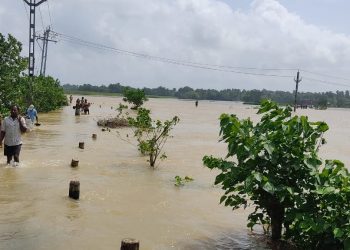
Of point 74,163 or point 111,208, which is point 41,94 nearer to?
point 74,163

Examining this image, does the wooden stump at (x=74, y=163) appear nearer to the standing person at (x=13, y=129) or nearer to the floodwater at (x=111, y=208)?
the floodwater at (x=111, y=208)

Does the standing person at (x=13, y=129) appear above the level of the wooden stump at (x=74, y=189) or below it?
above

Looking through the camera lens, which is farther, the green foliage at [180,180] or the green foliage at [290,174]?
the green foliage at [180,180]

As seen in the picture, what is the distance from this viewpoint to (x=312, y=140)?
6215 mm

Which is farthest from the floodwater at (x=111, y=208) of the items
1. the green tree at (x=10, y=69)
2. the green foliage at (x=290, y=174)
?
the green tree at (x=10, y=69)

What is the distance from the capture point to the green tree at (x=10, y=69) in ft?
66.3

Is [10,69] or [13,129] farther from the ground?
[10,69]

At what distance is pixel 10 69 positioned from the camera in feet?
68.1

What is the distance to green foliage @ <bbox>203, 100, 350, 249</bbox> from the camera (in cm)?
567

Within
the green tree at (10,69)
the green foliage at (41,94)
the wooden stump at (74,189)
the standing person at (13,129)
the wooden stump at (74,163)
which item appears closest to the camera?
the wooden stump at (74,189)

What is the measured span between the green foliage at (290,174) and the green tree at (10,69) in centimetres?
1597

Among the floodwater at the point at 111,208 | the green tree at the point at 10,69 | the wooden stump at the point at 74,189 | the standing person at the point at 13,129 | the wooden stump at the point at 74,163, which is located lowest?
the floodwater at the point at 111,208

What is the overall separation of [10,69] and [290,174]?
17.5 m

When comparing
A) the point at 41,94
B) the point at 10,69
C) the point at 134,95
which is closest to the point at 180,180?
the point at 10,69
